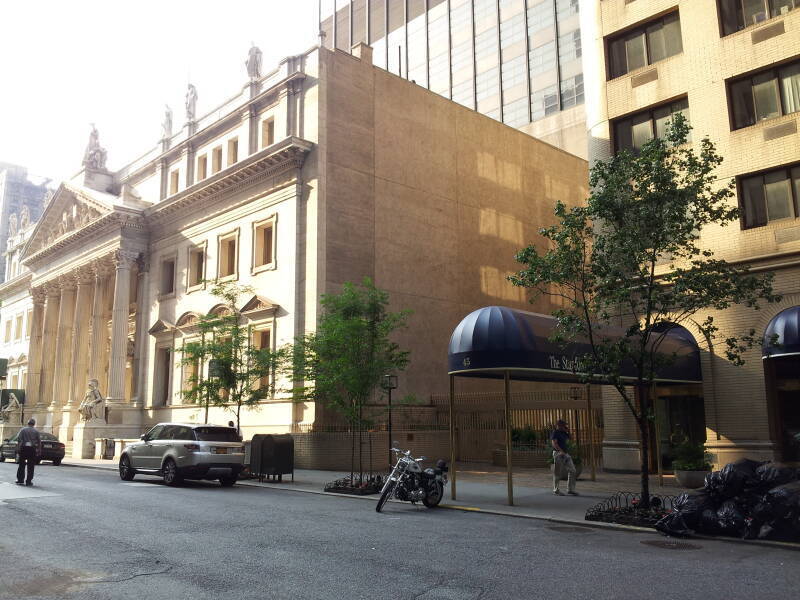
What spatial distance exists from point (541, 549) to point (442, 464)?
5.06 m

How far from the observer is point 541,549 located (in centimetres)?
966

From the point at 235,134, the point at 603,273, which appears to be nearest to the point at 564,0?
the point at 235,134

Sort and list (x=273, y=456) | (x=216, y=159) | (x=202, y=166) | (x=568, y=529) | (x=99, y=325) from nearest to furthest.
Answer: (x=568, y=529), (x=273, y=456), (x=216, y=159), (x=202, y=166), (x=99, y=325)

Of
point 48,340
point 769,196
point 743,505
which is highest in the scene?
point 48,340

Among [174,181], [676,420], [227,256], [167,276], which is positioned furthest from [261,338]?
[676,420]

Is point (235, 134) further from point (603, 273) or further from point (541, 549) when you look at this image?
point (541, 549)

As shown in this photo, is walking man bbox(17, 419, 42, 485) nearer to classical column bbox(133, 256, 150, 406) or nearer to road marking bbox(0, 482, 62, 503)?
road marking bbox(0, 482, 62, 503)

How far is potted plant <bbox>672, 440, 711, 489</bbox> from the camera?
17.7 metres

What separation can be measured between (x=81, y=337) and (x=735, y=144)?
3723 cm

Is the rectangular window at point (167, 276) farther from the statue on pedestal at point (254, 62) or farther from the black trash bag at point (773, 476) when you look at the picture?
the black trash bag at point (773, 476)

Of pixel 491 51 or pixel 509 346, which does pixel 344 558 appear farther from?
pixel 491 51

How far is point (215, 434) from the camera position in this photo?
64.0 ft

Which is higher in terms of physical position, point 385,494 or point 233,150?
point 233,150

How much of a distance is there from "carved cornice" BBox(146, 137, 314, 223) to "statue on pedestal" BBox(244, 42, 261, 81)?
17.3 feet
